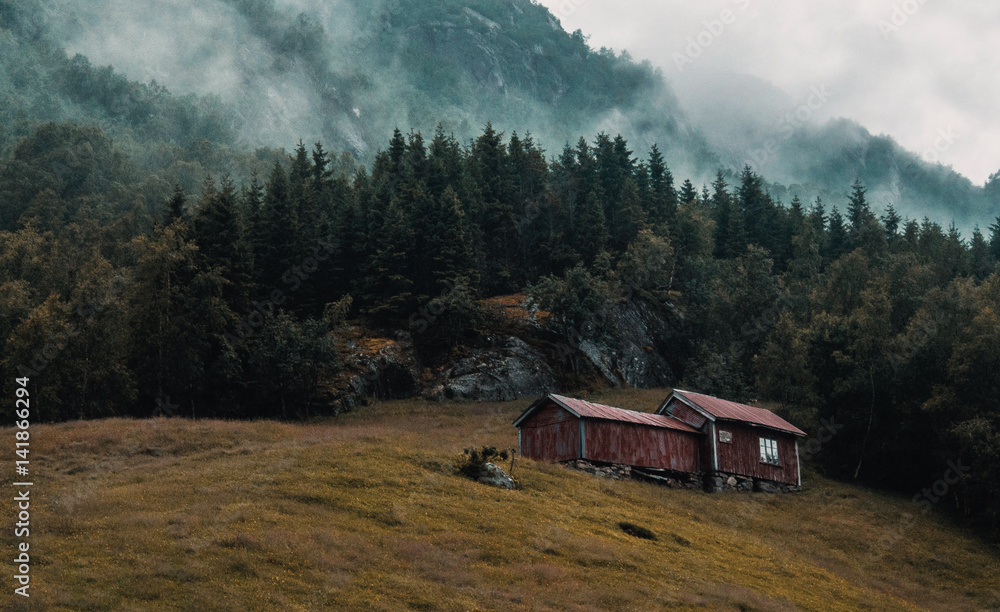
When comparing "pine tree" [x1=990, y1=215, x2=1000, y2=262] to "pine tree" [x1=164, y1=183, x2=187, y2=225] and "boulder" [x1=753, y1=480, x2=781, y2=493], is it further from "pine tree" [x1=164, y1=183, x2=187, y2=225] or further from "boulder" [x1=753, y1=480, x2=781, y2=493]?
"pine tree" [x1=164, y1=183, x2=187, y2=225]

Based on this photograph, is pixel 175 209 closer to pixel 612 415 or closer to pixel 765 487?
pixel 612 415

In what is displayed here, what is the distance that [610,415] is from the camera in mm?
46750

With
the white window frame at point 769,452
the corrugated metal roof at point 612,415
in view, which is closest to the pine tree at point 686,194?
the white window frame at point 769,452

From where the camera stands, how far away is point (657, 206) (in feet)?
373

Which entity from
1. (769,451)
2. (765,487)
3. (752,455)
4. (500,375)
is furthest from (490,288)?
(765,487)

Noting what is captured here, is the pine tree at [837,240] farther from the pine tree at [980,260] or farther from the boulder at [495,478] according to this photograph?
the boulder at [495,478]

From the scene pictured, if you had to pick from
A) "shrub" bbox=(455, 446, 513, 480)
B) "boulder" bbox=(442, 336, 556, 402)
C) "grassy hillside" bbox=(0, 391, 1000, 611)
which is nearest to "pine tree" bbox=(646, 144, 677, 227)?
"boulder" bbox=(442, 336, 556, 402)

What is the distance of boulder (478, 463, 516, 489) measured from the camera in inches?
1369

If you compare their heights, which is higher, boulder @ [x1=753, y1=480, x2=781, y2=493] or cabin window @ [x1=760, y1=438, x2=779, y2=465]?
cabin window @ [x1=760, y1=438, x2=779, y2=465]

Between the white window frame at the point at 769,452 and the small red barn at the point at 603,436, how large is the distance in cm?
533

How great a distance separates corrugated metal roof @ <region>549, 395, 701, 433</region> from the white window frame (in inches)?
224

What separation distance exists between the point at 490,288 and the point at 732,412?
4459 centimetres

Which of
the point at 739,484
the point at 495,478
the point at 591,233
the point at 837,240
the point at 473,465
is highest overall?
the point at 837,240

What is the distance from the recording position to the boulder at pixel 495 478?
34.8 metres
